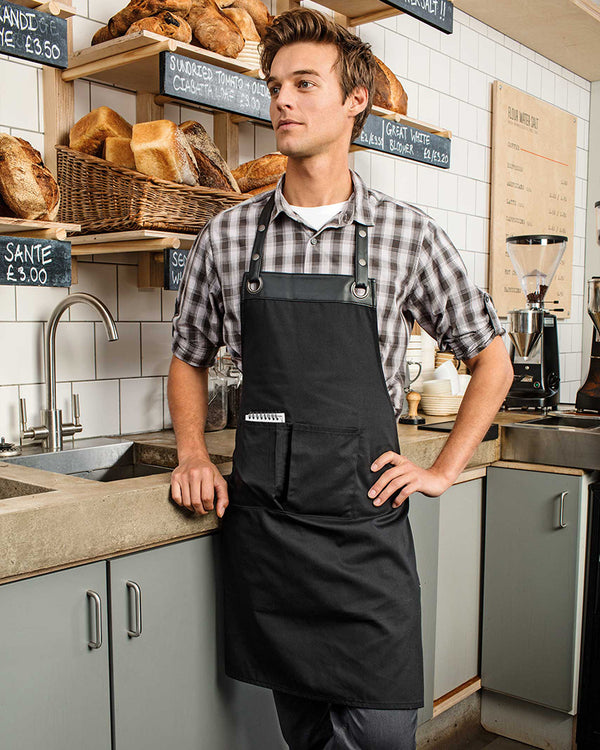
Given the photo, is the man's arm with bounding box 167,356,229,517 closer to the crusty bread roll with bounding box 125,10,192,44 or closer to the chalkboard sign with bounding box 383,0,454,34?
the crusty bread roll with bounding box 125,10,192,44

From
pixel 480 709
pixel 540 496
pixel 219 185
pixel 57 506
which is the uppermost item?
pixel 219 185

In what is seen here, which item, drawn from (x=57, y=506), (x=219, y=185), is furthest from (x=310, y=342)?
(x=219, y=185)

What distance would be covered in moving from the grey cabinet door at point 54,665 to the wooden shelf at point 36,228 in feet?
2.43

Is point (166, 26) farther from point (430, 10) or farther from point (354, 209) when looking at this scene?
point (430, 10)

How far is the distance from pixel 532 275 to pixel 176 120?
1.48 m

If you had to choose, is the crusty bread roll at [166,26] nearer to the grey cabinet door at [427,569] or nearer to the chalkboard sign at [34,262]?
the chalkboard sign at [34,262]

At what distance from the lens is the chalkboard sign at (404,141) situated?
2.69 m

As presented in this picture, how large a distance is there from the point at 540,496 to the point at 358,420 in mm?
1291

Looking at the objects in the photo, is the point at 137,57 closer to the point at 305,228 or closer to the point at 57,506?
the point at 305,228

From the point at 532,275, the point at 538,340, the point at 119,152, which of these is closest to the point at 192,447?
the point at 119,152

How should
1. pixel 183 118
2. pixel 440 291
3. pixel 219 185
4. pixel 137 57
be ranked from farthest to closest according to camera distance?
1. pixel 183 118
2. pixel 219 185
3. pixel 137 57
4. pixel 440 291

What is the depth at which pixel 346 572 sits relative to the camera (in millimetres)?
1604

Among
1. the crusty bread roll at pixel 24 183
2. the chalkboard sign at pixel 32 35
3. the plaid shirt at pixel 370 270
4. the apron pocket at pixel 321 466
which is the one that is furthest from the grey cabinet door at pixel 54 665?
the chalkboard sign at pixel 32 35

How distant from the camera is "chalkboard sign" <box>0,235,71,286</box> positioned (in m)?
1.80
